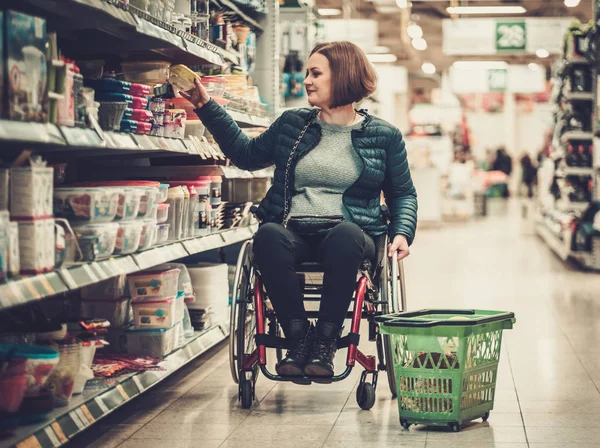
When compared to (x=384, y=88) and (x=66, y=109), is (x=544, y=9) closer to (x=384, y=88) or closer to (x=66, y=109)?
(x=384, y=88)

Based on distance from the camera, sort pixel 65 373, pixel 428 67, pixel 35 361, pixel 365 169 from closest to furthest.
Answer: pixel 35 361
pixel 65 373
pixel 365 169
pixel 428 67

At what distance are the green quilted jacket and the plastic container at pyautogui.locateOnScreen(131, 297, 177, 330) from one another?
54cm

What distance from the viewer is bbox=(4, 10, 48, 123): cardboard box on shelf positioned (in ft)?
8.01

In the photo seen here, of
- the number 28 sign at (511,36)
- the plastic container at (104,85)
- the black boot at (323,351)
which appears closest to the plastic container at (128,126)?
the plastic container at (104,85)

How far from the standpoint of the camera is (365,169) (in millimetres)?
3705

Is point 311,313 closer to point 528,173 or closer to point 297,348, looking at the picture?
point 297,348

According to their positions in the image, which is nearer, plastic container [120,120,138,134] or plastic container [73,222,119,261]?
plastic container [73,222,119,261]

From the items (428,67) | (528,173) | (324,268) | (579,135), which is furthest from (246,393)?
(428,67)

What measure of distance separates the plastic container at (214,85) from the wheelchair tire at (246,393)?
149cm

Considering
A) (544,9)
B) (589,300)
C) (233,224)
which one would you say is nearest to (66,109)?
(233,224)

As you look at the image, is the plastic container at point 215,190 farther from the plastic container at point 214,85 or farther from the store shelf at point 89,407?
the store shelf at point 89,407

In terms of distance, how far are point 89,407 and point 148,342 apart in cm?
81

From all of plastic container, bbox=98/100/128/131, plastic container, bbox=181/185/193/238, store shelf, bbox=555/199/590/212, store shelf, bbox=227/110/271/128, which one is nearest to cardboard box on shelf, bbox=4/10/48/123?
plastic container, bbox=98/100/128/131

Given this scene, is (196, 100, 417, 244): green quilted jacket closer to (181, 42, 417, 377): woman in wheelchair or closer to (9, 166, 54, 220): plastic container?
(181, 42, 417, 377): woman in wheelchair
